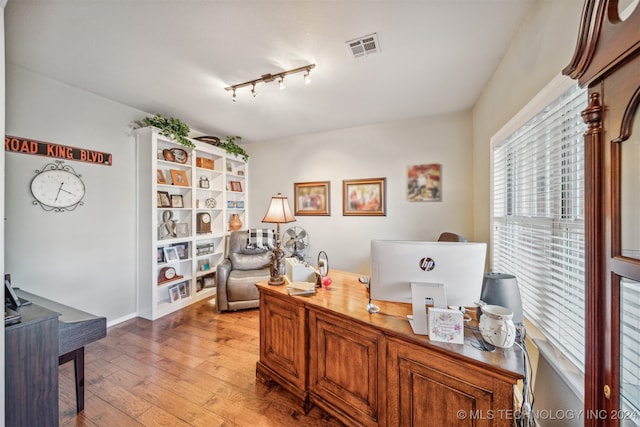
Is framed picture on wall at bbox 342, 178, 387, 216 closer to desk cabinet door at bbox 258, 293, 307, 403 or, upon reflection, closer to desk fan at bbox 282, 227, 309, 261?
desk fan at bbox 282, 227, 309, 261

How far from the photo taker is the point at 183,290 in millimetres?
3480

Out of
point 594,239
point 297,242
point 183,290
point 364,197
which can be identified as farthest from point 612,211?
point 183,290

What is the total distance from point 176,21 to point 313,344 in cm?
234

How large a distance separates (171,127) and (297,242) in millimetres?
2381

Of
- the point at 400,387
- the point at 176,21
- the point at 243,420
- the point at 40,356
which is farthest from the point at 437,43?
the point at 40,356

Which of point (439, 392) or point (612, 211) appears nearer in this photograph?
point (612, 211)

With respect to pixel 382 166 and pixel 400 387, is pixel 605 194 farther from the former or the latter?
A: pixel 382 166

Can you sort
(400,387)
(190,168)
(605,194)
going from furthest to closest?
(190,168)
(400,387)
(605,194)

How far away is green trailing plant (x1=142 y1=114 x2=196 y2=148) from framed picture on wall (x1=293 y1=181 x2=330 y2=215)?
1.76 metres

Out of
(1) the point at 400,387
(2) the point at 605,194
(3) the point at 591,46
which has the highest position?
(3) the point at 591,46

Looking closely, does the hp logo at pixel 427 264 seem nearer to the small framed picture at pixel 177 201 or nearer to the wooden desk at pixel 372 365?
the wooden desk at pixel 372 365

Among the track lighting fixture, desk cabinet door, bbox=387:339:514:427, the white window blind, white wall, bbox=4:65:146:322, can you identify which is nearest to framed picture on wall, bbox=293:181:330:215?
the track lighting fixture

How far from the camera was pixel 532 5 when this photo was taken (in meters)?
1.47

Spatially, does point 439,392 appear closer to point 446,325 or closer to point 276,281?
point 446,325
